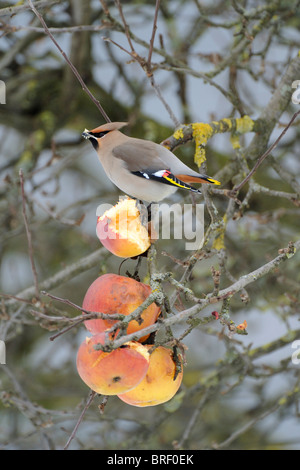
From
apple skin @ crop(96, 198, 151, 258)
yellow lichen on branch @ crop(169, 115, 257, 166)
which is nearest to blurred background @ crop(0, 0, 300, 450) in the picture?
yellow lichen on branch @ crop(169, 115, 257, 166)

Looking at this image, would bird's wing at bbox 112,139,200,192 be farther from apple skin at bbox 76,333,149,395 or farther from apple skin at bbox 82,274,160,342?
apple skin at bbox 76,333,149,395

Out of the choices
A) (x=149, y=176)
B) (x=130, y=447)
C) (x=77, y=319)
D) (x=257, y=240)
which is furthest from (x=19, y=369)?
(x=77, y=319)

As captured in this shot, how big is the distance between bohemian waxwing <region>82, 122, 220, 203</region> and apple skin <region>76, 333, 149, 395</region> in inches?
23.9

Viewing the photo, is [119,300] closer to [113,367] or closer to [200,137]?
[113,367]

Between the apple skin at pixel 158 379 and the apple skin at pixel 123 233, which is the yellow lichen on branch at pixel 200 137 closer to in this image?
the apple skin at pixel 123 233

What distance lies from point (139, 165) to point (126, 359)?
27.9 inches

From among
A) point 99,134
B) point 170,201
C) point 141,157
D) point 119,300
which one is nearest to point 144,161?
point 141,157

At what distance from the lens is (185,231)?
9.62 ft

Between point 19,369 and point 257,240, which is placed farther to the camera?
point 19,369

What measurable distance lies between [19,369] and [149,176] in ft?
7.21

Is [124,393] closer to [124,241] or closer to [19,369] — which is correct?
[124,241]

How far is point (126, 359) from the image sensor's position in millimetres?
1450

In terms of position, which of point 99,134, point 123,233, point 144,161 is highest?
point 99,134

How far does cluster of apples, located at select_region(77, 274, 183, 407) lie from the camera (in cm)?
146
